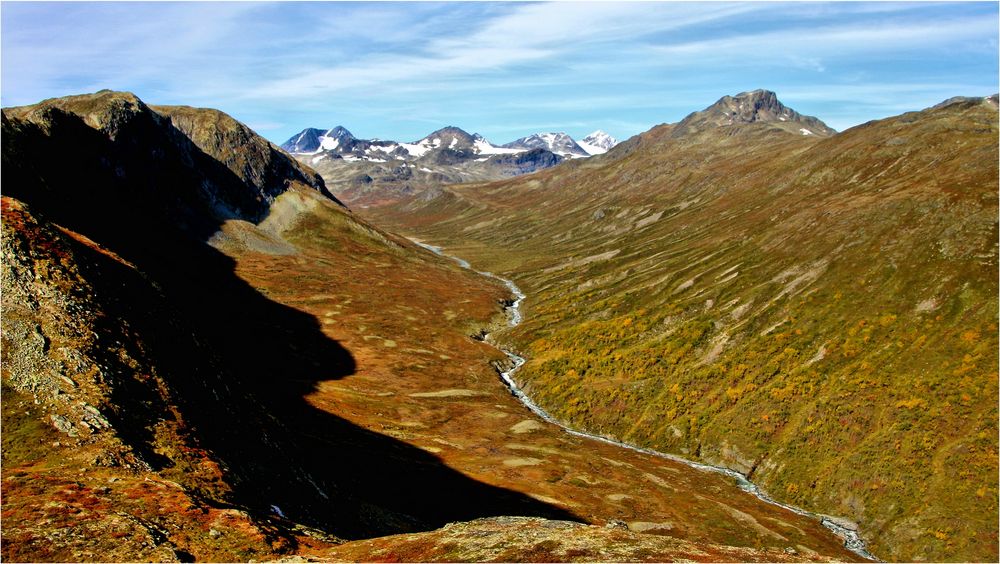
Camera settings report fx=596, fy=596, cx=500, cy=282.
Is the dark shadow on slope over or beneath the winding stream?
over

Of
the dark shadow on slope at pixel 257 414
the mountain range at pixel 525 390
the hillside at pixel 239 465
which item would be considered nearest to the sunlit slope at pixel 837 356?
the mountain range at pixel 525 390

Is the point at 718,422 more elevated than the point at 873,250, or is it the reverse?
the point at 873,250

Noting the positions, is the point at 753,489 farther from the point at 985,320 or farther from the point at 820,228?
the point at 820,228

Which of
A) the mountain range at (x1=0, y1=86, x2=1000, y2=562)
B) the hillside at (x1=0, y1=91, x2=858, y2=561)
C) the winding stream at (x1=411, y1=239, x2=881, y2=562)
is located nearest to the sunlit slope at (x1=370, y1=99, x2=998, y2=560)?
the mountain range at (x1=0, y1=86, x2=1000, y2=562)

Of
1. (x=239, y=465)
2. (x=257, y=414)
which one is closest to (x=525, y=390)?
(x=257, y=414)

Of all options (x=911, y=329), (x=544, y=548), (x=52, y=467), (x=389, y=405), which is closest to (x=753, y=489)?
(x=911, y=329)

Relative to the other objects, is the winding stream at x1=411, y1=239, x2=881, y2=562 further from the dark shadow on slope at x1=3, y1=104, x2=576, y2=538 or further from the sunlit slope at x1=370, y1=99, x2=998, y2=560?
the dark shadow on slope at x1=3, y1=104, x2=576, y2=538

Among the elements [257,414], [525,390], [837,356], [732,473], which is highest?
[837,356]

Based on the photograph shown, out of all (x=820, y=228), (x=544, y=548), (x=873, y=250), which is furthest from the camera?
(x=820, y=228)

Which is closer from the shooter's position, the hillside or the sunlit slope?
the hillside

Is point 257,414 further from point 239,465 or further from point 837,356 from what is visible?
point 837,356

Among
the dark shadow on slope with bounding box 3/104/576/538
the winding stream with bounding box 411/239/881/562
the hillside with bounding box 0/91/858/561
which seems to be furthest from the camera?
the winding stream with bounding box 411/239/881/562
